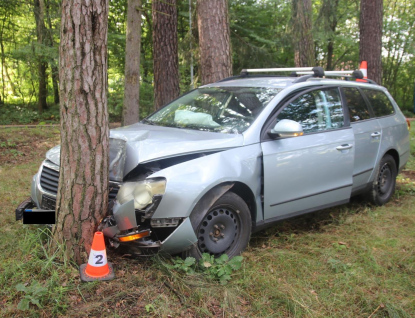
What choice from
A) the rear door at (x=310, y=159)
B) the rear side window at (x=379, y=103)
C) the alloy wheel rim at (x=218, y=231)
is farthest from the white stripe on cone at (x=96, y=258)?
the rear side window at (x=379, y=103)

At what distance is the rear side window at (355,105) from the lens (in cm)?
514

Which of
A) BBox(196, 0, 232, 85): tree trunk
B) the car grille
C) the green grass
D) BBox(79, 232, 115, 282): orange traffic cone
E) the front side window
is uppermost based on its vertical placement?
BBox(196, 0, 232, 85): tree trunk

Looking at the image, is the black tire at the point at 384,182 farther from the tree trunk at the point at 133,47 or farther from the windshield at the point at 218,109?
the tree trunk at the point at 133,47

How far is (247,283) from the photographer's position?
3.34 meters

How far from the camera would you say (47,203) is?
3889mm

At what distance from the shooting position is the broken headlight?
130 inches

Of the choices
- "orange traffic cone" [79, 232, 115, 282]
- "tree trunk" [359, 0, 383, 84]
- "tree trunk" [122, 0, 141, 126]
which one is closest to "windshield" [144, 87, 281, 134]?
"orange traffic cone" [79, 232, 115, 282]

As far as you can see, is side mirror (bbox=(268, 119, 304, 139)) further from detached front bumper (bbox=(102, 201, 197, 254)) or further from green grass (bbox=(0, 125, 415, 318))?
detached front bumper (bbox=(102, 201, 197, 254))

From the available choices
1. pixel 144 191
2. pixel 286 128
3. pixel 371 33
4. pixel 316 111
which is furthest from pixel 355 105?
pixel 371 33

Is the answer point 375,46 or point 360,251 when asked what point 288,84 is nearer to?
point 360,251

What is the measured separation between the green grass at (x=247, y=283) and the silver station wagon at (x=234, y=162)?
0.29 m

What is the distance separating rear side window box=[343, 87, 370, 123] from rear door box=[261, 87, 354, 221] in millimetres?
197

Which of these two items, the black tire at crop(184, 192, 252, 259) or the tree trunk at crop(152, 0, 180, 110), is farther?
the tree trunk at crop(152, 0, 180, 110)

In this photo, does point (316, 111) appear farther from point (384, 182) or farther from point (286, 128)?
point (384, 182)
